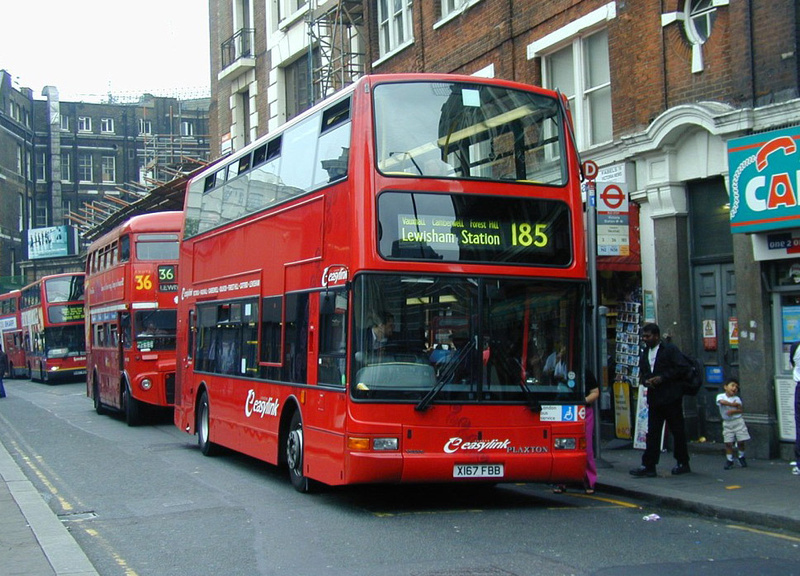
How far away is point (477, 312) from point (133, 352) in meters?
13.2

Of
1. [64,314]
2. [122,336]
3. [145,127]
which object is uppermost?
[145,127]

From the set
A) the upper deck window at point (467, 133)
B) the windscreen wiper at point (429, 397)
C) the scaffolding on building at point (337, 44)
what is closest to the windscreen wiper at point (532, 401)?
the windscreen wiper at point (429, 397)

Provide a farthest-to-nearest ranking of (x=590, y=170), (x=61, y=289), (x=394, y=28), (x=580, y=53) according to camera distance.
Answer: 1. (x=61, y=289)
2. (x=394, y=28)
3. (x=580, y=53)
4. (x=590, y=170)

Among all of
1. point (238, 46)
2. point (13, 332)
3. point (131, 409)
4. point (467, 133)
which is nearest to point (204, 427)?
point (131, 409)

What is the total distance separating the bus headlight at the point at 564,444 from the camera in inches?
394

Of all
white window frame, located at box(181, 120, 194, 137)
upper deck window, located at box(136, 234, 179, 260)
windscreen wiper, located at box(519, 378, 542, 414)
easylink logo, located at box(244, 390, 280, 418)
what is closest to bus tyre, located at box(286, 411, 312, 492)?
easylink logo, located at box(244, 390, 280, 418)

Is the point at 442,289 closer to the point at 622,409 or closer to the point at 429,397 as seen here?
the point at 429,397

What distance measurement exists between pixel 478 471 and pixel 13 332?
47.8 m

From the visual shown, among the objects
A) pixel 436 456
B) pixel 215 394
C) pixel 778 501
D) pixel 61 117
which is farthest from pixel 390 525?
pixel 61 117

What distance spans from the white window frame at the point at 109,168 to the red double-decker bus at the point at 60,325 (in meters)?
41.7

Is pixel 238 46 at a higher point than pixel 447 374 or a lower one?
higher

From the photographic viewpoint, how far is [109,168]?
84750 millimetres

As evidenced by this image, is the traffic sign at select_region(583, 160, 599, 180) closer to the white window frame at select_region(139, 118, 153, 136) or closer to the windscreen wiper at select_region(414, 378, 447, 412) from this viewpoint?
the windscreen wiper at select_region(414, 378, 447, 412)

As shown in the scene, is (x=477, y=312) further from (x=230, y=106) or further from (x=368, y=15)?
(x=230, y=106)
